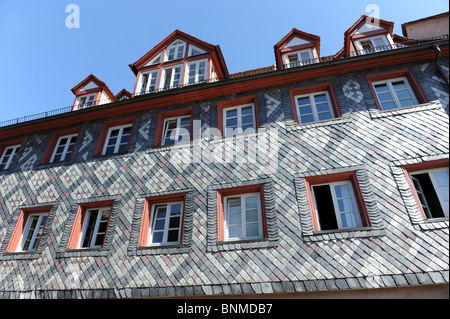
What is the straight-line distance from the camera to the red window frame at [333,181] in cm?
680

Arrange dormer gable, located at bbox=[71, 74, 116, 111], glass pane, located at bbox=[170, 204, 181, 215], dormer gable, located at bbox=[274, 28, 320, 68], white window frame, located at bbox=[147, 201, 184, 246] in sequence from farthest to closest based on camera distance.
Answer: dormer gable, located at bbox=[71, 74, 116, 111] < dormer gable, located at bbox=[274, 28, 320, 68] < glass pane, located at bbox=[170, 204, 181, 215] < white window frame, located at bbox=[147, 201, 184, 246]

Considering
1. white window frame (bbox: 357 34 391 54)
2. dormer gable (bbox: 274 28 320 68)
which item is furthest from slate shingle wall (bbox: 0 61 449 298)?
dormer gable (bbox: 274 28 320 68)

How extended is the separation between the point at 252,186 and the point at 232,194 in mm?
620

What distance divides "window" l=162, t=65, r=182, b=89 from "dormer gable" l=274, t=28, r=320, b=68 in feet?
13.1

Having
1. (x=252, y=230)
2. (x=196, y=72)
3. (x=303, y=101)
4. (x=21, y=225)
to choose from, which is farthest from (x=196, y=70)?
(x=21, y=225)

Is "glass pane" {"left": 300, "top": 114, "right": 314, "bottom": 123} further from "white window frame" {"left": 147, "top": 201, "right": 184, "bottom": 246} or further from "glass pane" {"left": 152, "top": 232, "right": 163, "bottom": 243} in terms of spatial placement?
"glass pane" {"left": 152, "top": 232, "right": 163, "bottom": 243}

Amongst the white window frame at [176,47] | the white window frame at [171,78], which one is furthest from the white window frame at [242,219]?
the white window frame at [176,47]

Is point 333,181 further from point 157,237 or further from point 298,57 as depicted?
point 298,57

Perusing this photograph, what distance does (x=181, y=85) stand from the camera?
442 inches

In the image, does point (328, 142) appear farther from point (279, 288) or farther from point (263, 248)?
point (279, 288)

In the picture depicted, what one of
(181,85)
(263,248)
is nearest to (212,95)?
(181,85)

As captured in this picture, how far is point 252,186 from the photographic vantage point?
797 cm

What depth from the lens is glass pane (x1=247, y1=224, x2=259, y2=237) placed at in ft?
24.2
